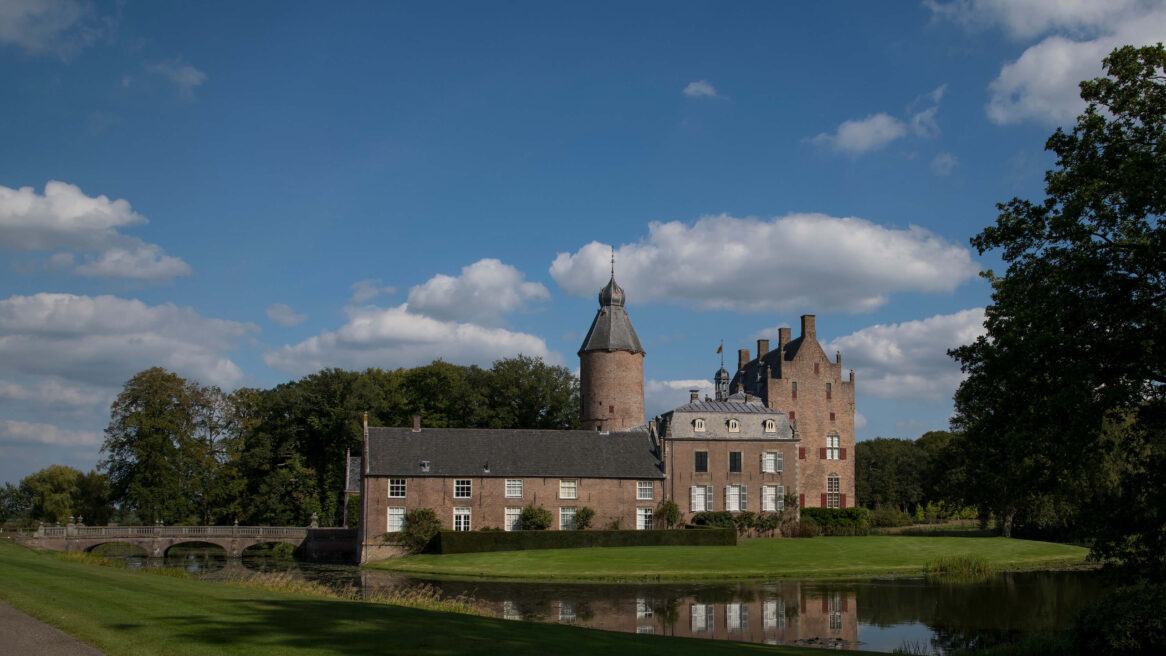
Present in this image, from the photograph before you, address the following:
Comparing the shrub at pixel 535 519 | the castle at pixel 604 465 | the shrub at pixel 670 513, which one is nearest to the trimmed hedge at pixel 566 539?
the shrub at pixel 535 519

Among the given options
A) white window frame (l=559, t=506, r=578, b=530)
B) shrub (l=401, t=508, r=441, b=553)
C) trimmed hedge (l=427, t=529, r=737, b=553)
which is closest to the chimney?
trimmed hedge (l=427, t=529, r=737, b=553)

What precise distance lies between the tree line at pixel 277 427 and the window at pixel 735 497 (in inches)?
616

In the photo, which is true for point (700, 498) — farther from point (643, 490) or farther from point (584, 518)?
point (584, 518)

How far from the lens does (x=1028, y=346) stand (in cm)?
1400

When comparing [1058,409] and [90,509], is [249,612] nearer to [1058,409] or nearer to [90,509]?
[1058,409]

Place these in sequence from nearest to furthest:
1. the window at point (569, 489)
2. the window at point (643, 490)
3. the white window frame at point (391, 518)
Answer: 1. the white window frame at point (391, 518)
2. the window at point (569, 489)
3. the window at point (643, 490)

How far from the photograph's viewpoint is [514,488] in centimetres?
3875

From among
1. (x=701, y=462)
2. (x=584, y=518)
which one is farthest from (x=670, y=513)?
(x=584, y=518)

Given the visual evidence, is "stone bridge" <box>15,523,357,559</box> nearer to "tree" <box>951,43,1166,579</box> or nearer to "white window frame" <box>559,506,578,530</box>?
"white window frame" <box>559,506,578,530</box>

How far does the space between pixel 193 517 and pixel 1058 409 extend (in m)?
48.0

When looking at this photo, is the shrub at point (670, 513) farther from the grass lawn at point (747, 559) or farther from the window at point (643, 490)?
the grass lawn at point (747, 559)

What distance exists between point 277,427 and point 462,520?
59.8 ft

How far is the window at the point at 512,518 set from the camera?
38.5 metres

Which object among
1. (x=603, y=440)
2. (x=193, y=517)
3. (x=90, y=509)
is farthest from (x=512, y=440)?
(x=90, y=509)
